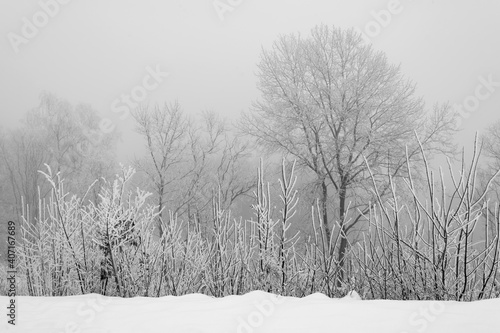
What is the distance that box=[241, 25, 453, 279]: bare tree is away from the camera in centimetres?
976

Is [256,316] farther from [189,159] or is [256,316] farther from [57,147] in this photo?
[57,147]

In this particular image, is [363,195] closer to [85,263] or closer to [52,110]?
[85,263]

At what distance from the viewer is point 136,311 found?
293 cm

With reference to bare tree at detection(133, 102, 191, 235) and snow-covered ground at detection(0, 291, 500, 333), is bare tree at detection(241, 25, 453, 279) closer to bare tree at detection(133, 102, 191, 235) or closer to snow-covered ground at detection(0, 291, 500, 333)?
bare tree at detection(133, 102, 191, 235)

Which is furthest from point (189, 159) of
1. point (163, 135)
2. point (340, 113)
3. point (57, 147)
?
point (340, 113)

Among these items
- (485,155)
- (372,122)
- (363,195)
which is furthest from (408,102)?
(485,155)

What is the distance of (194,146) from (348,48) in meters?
8.50
